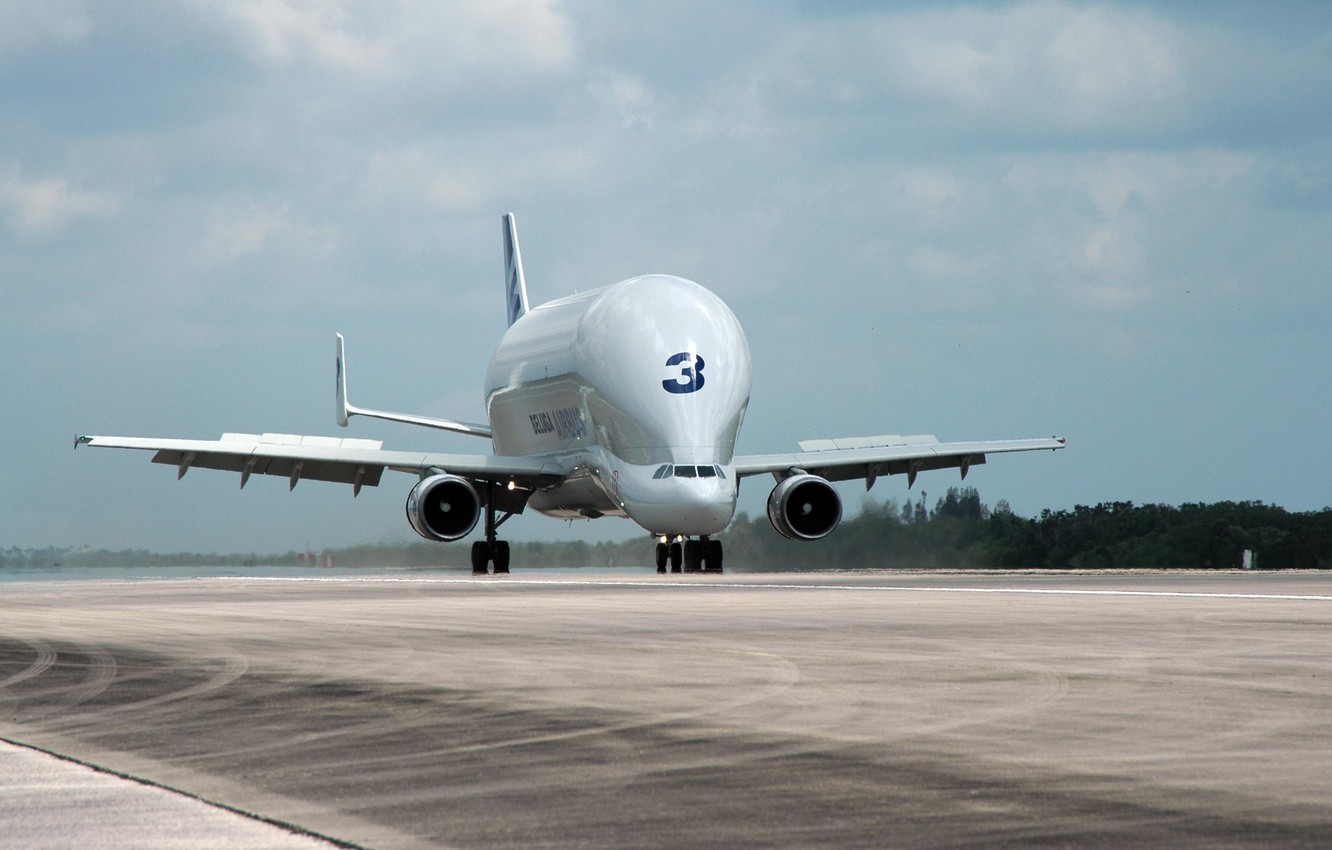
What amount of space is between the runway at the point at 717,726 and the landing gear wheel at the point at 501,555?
28652 millimetres

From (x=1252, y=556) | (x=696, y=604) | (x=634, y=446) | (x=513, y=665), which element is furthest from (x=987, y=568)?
(x=513, y=665)

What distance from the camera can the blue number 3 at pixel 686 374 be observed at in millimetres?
37009

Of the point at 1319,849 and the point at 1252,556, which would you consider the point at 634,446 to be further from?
the point at 1319,849

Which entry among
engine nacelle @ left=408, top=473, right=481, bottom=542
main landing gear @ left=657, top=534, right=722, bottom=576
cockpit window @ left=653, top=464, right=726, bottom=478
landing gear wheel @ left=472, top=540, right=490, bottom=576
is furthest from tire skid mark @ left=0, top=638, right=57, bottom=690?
landing gear wheel @ left=472, top=540, right=490, bottom=576

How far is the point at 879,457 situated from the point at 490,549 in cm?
946

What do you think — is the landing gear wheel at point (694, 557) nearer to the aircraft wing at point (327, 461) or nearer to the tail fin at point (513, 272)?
the aircraft wing at point (327, 461)

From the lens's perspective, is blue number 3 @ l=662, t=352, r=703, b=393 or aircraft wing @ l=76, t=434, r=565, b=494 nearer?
blue number 3 @ l=662, t=352, r=703, b=393

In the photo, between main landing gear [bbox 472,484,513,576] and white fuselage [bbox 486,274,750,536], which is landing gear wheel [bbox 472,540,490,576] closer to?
main landing gear [bbox 472,484,513,576]

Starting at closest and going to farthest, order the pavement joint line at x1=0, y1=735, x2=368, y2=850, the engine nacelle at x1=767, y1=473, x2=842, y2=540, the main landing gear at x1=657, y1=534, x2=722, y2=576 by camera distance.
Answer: the pavement joint line at x1=0, y1=735, x2=368, y2=850
the engine nacelle at x1=767, y1=473, x2=842, y2=540
the main landing gear at x1=657, y1=534, x2=722, y2=576

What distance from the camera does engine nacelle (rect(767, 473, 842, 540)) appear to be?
1559 inches

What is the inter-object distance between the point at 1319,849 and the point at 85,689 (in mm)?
6982

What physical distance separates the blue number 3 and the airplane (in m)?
0.03

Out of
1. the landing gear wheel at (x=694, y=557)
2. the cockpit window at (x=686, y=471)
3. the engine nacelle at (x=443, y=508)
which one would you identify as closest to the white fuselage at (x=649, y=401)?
the cockpit window at (x=686, y=471)

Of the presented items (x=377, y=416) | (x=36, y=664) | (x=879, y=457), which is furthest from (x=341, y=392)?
(x=36, y=664)
